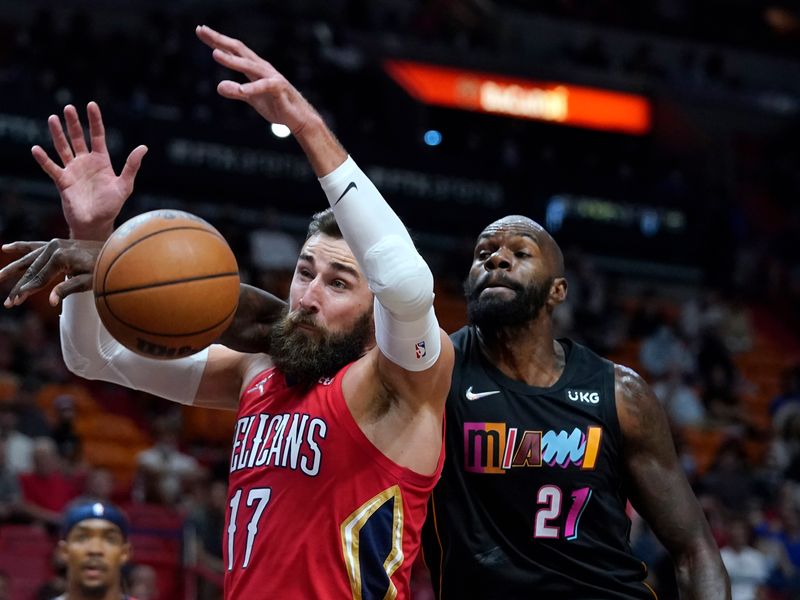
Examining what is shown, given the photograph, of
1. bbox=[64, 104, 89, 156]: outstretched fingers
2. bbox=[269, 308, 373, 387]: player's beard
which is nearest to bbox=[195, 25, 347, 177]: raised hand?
bbox=[269, 308, 373, 387]: player's beard

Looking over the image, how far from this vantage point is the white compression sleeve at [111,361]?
13.5 ft

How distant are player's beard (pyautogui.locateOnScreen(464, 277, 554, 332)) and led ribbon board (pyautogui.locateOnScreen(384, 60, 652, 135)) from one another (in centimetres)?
1531

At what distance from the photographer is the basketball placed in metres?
3.41

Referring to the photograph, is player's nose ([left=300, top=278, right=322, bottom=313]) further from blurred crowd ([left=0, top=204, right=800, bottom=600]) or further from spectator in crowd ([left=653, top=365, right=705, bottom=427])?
spectator in crowd ([left=653, top=365, right=705, bottom=427])

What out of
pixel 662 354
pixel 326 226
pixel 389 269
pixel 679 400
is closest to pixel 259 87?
pixel 389 269

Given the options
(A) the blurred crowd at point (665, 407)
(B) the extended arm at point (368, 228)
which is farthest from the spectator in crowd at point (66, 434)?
(B) the extended arm at point (368, 228)

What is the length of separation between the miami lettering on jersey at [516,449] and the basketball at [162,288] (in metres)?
1.20

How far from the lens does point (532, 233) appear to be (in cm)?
457

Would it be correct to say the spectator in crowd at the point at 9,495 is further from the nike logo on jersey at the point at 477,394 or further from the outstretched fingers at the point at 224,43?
the outstretched fingers at the point at 224,43

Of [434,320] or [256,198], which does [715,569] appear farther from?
[256,198]

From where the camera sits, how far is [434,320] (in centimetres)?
354

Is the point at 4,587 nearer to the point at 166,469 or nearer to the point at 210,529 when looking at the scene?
the point at 210,529

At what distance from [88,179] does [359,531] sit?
1439mm

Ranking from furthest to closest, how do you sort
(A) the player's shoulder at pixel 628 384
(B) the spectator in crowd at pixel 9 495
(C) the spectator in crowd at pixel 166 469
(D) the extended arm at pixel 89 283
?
(C) the spectator in crowd at pixel 166 469, (B) the spectator in crowd at pixel 9 495, (A) the player's shoulder at pixel 628 384, (D) the extended arm at pixel 89 283
